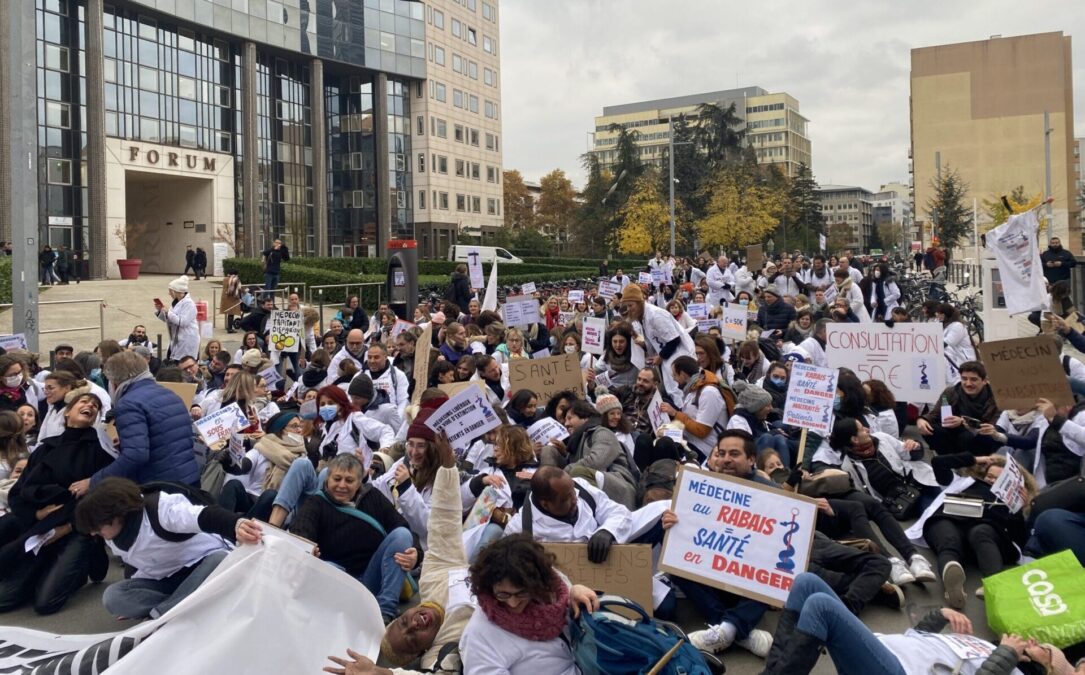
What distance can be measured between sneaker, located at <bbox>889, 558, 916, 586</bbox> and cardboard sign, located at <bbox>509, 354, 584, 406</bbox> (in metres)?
4.15

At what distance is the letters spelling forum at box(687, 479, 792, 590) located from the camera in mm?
5418

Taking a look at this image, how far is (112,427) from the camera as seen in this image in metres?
7.45

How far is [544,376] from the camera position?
9.86 m

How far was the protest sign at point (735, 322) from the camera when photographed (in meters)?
14.3

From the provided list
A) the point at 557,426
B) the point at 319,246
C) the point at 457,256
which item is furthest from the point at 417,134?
the point at 557,426

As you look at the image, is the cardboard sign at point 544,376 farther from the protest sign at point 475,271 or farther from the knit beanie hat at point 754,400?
the protest sign at point 475,271

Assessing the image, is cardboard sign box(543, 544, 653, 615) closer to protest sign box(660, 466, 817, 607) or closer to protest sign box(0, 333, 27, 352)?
protest sign box(660, 466, 817, 607)

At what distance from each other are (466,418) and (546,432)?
3.22ft

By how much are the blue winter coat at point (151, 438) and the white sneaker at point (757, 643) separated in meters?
4.20

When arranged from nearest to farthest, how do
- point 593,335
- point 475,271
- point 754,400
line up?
point 754,400, point 593,335, point 475,271

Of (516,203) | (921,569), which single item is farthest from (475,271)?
(516,203)

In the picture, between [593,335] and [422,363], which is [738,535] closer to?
[422,363]

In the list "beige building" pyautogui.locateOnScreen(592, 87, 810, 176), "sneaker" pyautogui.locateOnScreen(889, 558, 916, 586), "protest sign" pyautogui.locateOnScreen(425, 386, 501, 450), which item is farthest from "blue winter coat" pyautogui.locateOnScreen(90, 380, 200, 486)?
"beige building" pyautogui.locateOnScreen(592, 87, 810, 176)

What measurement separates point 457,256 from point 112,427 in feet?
150
